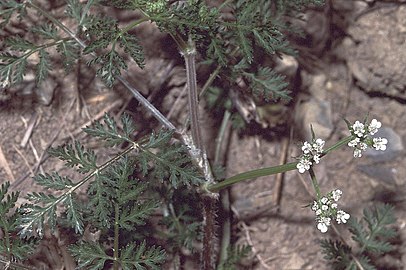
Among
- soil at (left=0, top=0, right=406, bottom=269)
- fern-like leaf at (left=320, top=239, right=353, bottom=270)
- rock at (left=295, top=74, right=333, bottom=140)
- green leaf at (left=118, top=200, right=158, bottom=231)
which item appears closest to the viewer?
green leaf at (left=118, top=200, right=158, bottom=231)

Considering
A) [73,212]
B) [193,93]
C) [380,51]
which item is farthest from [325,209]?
[380,51]

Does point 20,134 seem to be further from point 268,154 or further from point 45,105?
point 268,154

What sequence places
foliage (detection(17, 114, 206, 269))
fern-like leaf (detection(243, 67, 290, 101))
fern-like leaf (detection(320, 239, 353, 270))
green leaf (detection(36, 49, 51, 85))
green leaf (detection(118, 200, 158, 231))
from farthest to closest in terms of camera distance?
fern-like leaf (detection(320, 239, 353, 270))
fern-like leaf (detection(243, 67, 290, 101))
green leaf (detection(36, 49, 51, 85))
green leaf (detection(118, 200, 158, 231))
foliage (detection(17, 114, 206, 269))

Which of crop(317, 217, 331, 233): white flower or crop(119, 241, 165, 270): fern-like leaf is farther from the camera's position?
crop(119, 241, 165, 270): fern-like leaf

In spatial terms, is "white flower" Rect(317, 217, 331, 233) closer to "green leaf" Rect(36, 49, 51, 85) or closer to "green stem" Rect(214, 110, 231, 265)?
"green stem" Rect(214, 110, 231, 265)

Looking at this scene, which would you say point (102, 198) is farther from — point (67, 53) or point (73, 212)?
point (67, 53)

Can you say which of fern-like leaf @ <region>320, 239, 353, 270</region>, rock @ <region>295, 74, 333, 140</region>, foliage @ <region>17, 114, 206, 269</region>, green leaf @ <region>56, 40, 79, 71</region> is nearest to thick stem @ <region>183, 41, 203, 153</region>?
foliage @ <region>17, 114, 206, 269</region>

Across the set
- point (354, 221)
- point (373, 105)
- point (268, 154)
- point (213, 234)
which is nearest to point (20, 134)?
point (213, 234)

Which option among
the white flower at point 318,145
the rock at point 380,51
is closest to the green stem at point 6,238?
the white flower at point 318,145

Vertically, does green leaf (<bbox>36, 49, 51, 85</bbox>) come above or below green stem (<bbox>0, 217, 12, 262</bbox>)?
above
